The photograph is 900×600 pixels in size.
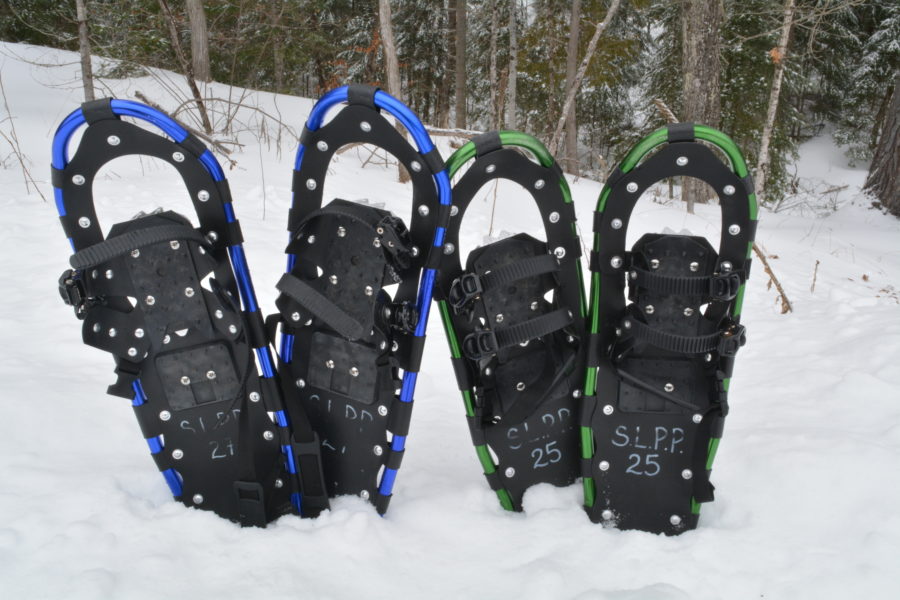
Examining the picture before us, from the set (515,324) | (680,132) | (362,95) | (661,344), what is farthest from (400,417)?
(680,132)

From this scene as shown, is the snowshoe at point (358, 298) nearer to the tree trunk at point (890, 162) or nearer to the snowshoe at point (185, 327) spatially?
the snowshoe at point (185, 327)

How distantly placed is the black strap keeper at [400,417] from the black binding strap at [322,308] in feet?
0.79

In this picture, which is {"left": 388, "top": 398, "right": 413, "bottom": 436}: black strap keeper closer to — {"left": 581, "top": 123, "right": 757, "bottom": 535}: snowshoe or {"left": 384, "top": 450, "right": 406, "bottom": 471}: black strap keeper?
{"left": 384, "top": 450, "right": 406, "bottom": 471}: black strap keeper

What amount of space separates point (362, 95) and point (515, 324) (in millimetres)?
773

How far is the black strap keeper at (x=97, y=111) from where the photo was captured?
4.88 feet

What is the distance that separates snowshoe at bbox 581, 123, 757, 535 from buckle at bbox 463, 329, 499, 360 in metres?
0.32

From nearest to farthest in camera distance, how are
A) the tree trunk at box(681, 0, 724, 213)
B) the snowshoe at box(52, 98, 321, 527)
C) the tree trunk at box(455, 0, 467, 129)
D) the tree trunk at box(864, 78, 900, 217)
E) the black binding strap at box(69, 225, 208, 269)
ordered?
the black binding strap at box(69, 225, 208, 269), the snowshoe at box(52, 98, 321, 527), the tree trunk at box(681, 0, 724, 213), the tree trunk at box(864, 78, 900, 217), the tree trunk at box(455, 0, 467, 129)

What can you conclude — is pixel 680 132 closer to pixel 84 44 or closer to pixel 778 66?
pixel 778 66

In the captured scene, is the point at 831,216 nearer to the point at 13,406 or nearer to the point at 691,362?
the point at 691,362

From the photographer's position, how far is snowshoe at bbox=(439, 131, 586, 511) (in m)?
1.59

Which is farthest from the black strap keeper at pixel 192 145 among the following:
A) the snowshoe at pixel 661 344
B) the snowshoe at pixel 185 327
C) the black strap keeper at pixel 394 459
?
the snowshoe at pixel 661 344

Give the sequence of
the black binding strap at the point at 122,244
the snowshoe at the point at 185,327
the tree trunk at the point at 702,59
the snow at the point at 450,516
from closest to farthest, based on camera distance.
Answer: the snow at the point at 450,516
the black binding strap at the point at 122,244
the snowshoe at the point at 185,327
the tree trunk at the point at 702,59

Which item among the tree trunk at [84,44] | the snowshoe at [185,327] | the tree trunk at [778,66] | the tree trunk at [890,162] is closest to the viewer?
the snowshoe at [185,327]

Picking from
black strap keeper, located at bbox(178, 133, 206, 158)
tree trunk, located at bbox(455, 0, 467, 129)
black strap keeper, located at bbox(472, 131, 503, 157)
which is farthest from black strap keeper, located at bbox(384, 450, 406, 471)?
tree trunk, located at bbox(455, 0, 467, 129)
